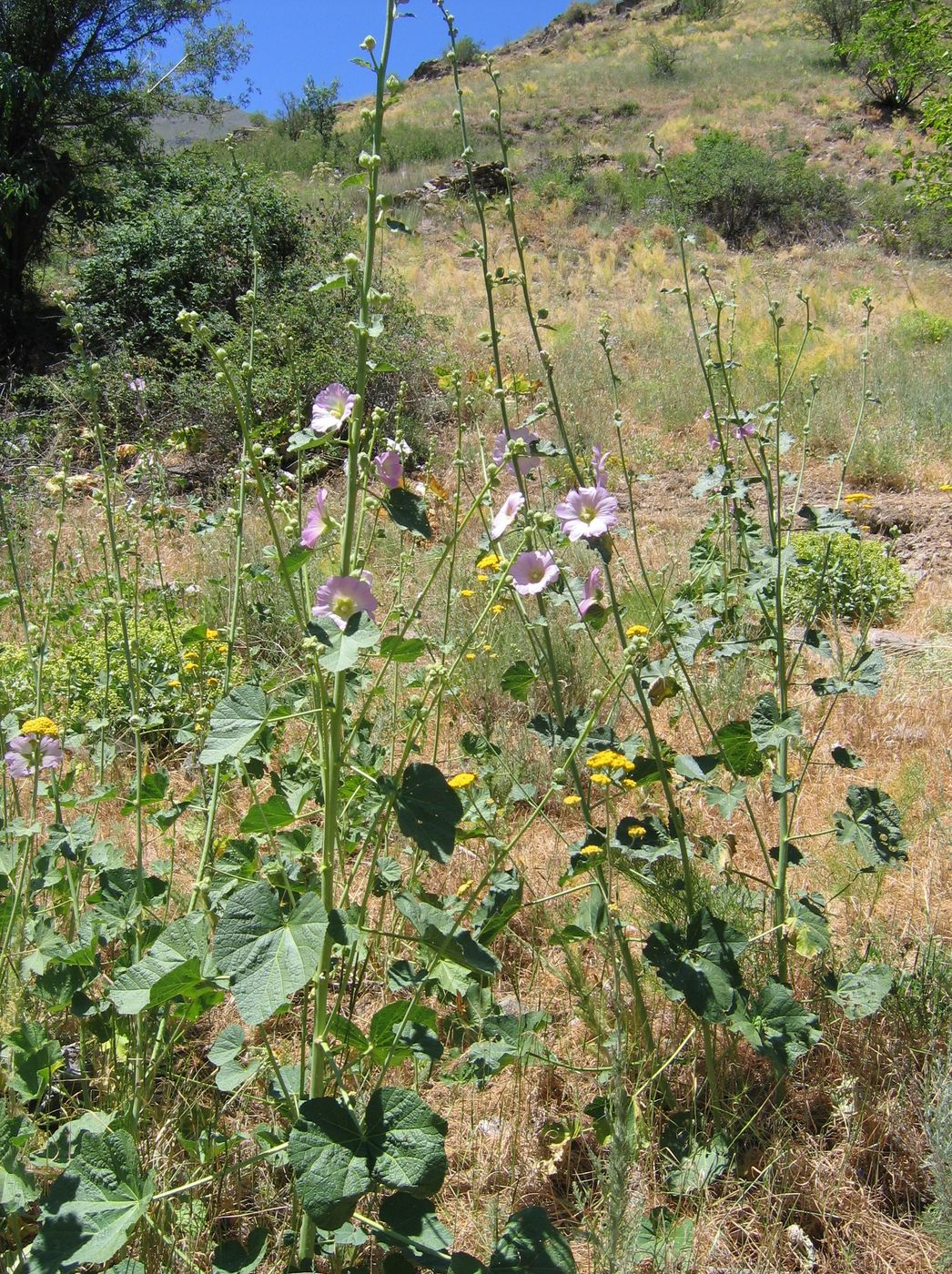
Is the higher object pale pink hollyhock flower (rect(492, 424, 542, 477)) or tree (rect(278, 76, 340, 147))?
tree (rect(278, 76, 340, 147))

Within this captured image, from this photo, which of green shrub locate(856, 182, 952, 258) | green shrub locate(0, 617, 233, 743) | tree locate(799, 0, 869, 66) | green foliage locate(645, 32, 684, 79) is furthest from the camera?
green foliage locate(645, 32, 684, 79)

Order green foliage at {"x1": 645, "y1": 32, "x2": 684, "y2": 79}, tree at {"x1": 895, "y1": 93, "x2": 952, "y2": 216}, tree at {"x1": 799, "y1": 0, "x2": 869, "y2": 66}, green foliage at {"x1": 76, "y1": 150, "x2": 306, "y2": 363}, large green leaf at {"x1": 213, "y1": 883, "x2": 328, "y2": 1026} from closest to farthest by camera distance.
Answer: large green leaf at {"x1": 213, "y1": 883, "x2": 328, "y2": 1026} → tree at {"x1": 895, "y1": 93, "x2": 952, "y2": 216} → green foliage at {"x1": 76, "y1": 150, "x2": 306, "y2": 363} → tree at {"x1": 799, "y1": 0, "x2": 869, "y2": 66} → green foliage at {"x1": 645, "y1": 32, "x2": 684, "y2": 79}

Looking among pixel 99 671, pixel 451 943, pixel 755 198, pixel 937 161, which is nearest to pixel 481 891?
pixel 451 943

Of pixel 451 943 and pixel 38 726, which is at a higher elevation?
pixel 38 726

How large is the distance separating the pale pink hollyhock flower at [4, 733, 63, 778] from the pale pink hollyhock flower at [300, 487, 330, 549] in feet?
2.67

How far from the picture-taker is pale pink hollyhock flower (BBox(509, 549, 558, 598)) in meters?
1.33

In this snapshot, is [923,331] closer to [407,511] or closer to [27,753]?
[407,511]

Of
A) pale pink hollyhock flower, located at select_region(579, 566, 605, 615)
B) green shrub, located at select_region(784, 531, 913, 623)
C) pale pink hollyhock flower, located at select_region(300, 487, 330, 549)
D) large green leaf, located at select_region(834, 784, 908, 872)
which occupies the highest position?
pale pink hollyhock flower, located at select_region(300, 487, 330, 549)

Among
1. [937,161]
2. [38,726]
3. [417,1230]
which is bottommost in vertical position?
[417,1230]

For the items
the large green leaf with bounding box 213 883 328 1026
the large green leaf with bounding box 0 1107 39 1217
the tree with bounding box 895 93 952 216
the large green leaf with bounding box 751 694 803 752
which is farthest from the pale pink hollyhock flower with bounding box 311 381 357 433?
the tree with bounding box 895 93 952 216

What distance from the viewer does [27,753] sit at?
1.70 m

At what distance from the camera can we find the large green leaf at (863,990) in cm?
133

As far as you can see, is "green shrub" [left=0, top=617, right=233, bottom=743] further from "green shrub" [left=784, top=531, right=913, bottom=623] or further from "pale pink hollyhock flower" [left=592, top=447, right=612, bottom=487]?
"green shrub" [left=784, top=531, right=913, bottom=623]

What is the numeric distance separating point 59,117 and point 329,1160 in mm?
11616
